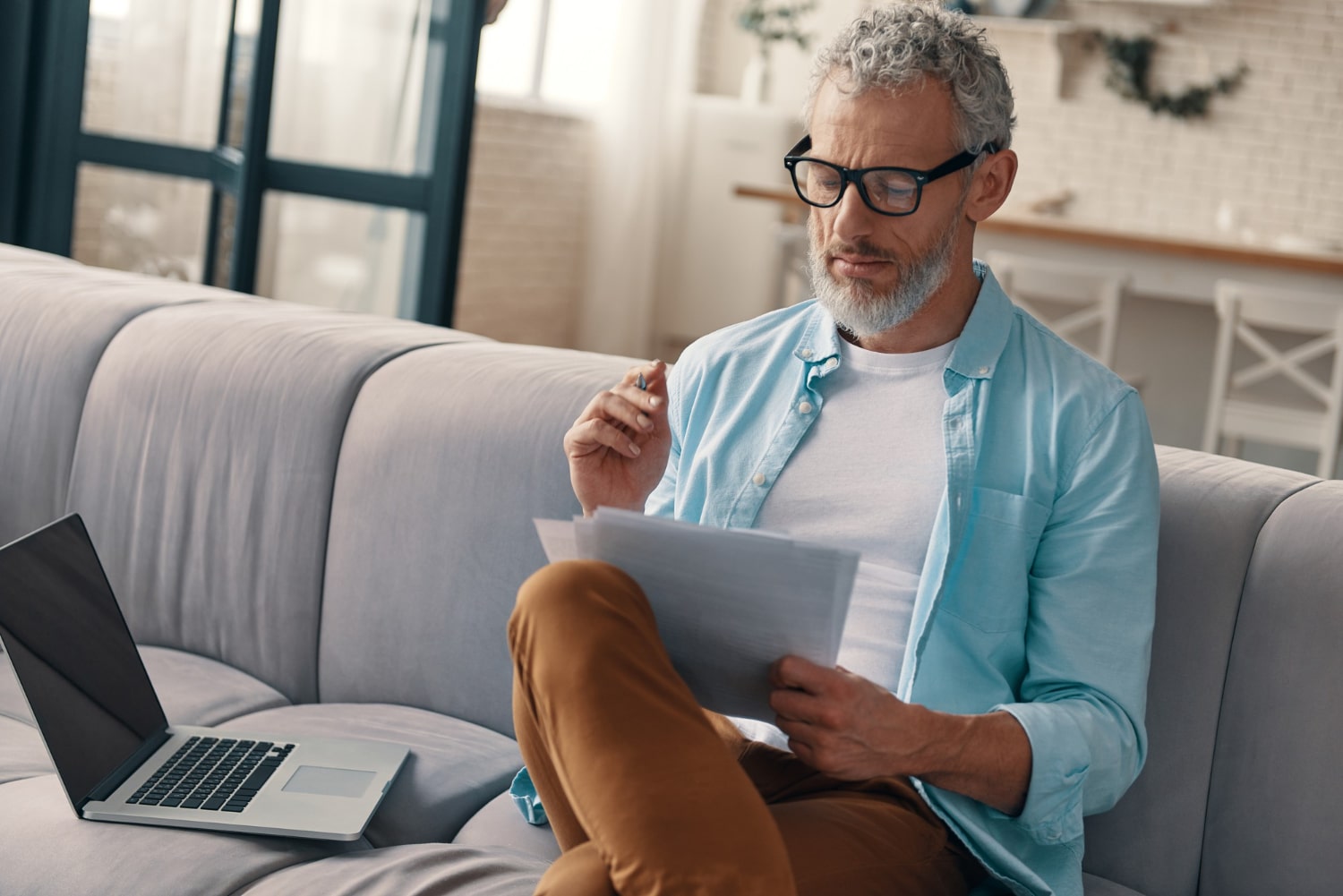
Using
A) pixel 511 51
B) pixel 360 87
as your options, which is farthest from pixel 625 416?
pixel 511 51

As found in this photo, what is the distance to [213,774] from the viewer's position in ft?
5.22

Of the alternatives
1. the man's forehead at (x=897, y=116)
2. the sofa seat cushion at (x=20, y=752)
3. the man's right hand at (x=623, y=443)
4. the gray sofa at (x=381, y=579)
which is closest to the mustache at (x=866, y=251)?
the man's forehead at (x=897, y=116)

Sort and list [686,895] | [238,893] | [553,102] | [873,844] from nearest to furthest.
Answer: [686,895] → [873,844] → [238,893] → [553,102]

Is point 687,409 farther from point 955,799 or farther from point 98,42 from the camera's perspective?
point 98,42

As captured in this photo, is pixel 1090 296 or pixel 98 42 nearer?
pixel 98 42

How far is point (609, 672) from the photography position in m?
1.12

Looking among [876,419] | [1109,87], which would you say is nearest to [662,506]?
[876,419]

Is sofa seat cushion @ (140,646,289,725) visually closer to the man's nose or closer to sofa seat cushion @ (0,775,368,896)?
sofa seat cushion @ (0,775,368,896)

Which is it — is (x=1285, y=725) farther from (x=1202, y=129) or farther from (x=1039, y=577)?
(x=1202, y=129)

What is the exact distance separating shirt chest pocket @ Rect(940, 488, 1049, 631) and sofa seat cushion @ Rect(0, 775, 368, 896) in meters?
0.73

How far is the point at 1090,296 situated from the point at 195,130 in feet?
9.21

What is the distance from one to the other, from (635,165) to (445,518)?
16.8 ft

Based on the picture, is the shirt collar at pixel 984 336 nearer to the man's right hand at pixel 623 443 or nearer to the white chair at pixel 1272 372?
the man's right hand at pixel 623 443

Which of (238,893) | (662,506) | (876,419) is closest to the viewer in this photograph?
(238,893)
